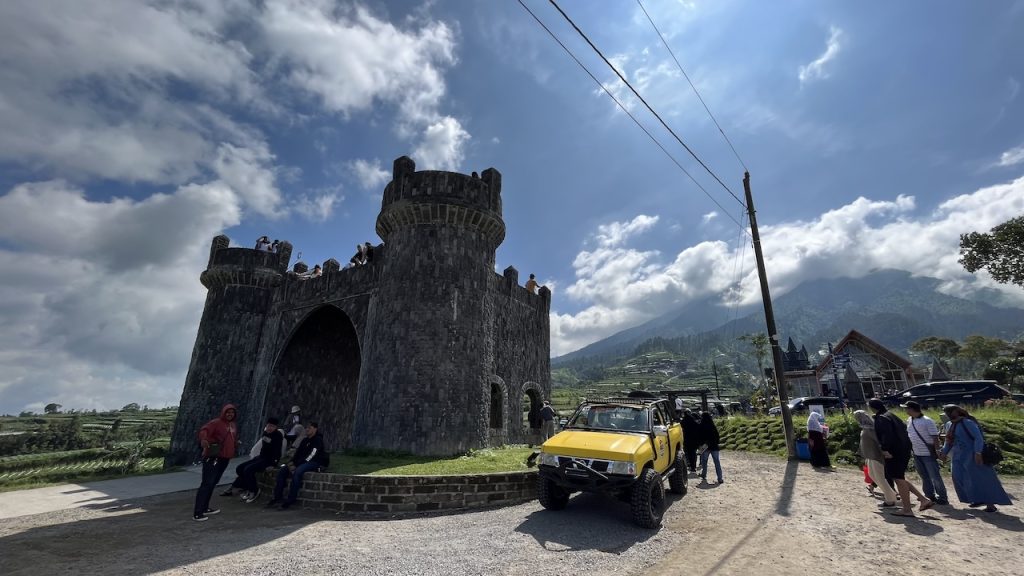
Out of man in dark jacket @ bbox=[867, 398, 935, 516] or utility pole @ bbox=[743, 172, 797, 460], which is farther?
utility pole @ bbox=[743, 172, 797, 460]

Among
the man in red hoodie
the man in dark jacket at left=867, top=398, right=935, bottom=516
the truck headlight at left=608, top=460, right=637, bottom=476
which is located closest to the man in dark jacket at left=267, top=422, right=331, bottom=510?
the man in red hoodie

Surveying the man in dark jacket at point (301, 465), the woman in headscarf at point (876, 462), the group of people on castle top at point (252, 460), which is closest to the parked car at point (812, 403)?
the woman in headscarf at point (876, 462)

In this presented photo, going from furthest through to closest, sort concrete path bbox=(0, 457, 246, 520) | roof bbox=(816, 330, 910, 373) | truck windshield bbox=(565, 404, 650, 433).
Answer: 1. roof bbox=(816, 330, 910, 373)
2. concrete path bbox=(0, 457, 246, 520)
3. truck windshield bbox=(565, 404, 650, 433)

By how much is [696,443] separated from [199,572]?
10.1 metres

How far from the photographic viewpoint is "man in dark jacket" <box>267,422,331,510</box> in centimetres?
923

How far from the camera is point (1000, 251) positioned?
20438mm

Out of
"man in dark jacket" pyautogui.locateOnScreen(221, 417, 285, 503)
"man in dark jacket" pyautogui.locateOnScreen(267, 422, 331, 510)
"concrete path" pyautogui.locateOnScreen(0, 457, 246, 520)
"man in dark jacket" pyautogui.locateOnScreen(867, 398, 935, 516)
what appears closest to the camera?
"man in dark jacket" pyautogui.locateOnScreen(867, 398, 935, 516)

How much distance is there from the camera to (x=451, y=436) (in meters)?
13.7

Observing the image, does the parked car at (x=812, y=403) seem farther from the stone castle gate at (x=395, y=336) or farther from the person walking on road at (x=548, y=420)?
the stone castle gate at (x=395, y=336)

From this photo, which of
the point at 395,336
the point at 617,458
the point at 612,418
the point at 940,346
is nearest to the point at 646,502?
the point at 617,458

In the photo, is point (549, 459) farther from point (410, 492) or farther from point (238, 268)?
point (238, 268)

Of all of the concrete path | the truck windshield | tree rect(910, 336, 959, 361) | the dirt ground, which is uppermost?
tree rect(910, 336, 959, 361)

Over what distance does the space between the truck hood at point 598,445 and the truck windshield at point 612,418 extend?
385 millimetres

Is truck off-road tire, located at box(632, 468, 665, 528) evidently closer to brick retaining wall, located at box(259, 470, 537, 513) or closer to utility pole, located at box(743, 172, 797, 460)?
brick retaining wall, located at box(259, 470, 537, 513)
